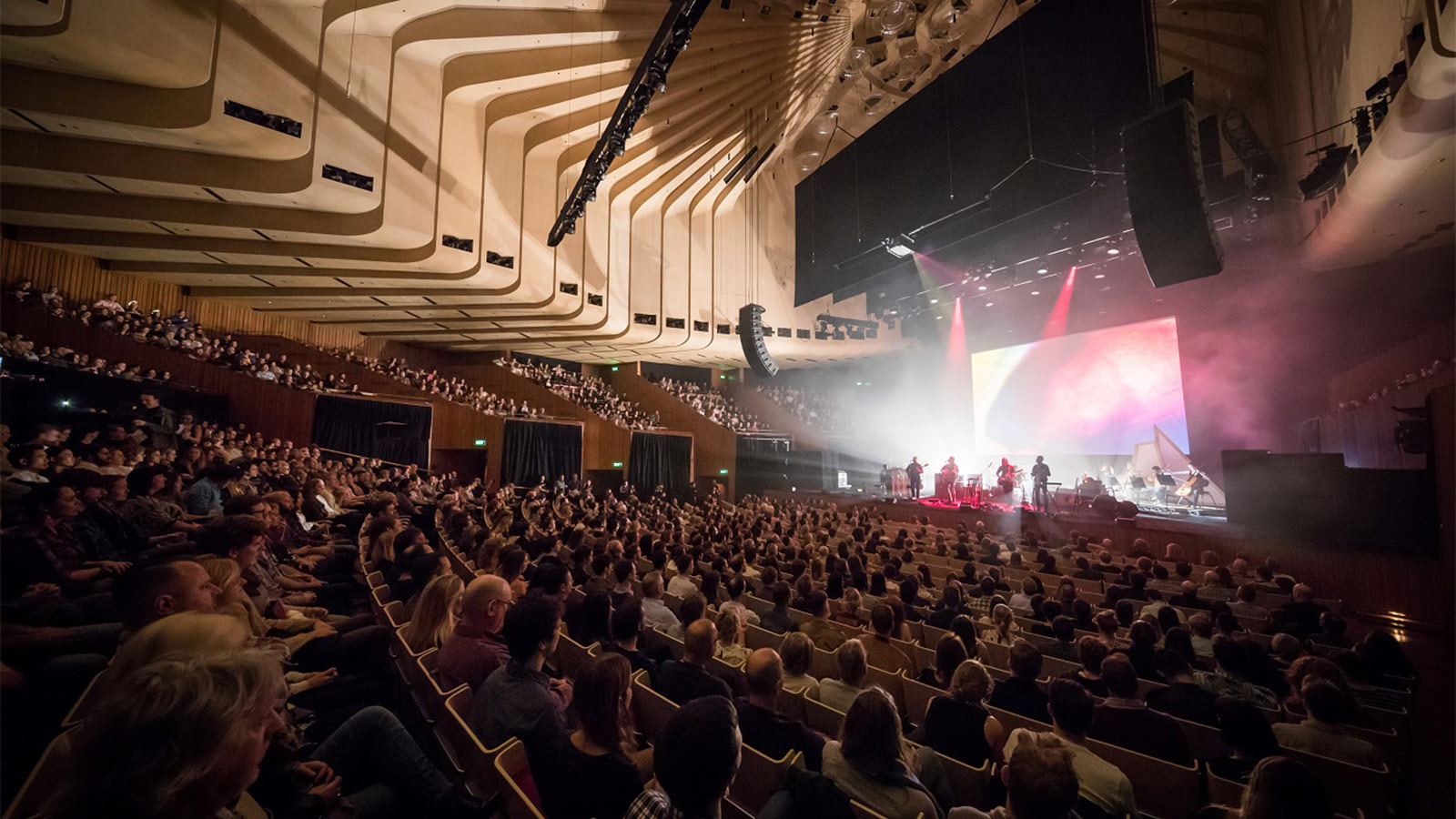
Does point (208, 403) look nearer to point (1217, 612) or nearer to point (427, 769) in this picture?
point (427, 769)

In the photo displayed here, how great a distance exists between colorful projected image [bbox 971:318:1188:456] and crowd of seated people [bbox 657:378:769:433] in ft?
26.5

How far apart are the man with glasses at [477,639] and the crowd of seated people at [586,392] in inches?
573

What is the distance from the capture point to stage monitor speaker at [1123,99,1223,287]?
5.94 meters

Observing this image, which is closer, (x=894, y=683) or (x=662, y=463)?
(x=894, y=683)

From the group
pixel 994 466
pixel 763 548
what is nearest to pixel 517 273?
pixel 763 548

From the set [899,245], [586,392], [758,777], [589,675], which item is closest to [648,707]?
[758,777]

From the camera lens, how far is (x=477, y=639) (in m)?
2.60

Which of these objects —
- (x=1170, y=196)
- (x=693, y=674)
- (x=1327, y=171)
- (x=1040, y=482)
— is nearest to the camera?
(x=693, y=674)

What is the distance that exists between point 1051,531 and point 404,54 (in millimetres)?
14412

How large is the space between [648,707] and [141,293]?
16.3 meters

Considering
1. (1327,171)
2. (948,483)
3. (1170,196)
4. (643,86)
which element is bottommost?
(948,483)

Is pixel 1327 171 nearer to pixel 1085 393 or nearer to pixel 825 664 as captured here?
pixel 1085 393

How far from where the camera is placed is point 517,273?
11984 millimetres

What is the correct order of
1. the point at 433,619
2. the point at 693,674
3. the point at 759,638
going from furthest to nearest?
1. the point at 759,638
2. the point at 433,619
3. the point at 693,674
